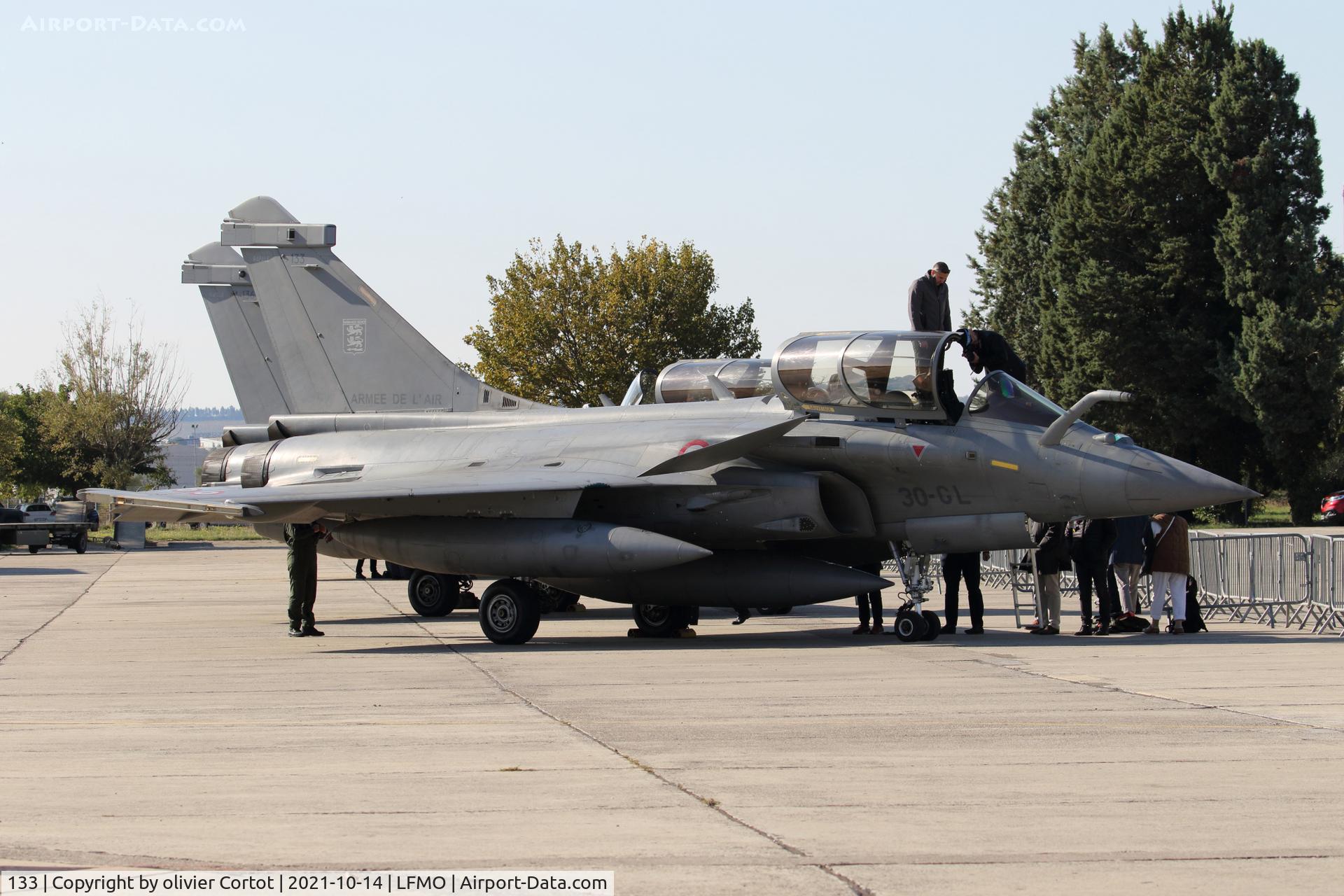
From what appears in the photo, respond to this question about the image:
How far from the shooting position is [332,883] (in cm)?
515

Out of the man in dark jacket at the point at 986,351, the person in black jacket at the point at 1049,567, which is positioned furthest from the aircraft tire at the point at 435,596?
the man in dark jacket at the point at 986,351

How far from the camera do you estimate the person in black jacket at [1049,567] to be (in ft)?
50.8

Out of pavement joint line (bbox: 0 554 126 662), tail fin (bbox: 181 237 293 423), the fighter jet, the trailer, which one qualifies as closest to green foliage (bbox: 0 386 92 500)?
the trailer

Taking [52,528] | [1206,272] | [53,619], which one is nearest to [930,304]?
[53,619]

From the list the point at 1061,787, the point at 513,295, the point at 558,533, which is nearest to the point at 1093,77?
the point at 513,295

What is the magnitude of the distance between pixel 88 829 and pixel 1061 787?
4.33 metres

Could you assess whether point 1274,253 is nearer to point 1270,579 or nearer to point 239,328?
point 1270,579

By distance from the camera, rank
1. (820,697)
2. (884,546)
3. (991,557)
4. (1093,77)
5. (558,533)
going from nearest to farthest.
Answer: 1. (820,697)
2. (558,533)
3. (884,546)
4. (991,557)
5. (1093,77)

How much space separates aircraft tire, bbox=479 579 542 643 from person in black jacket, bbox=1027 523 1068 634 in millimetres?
5233

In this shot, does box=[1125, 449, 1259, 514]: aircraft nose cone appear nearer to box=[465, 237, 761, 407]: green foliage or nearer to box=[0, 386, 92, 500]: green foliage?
box=[465, 237, 761, 407]: green foliage

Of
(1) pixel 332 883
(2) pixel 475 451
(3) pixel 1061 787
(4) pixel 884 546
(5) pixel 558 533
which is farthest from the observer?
(2) pixel 475 451

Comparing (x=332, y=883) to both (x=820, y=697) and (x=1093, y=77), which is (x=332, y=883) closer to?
(x=820, y=697)

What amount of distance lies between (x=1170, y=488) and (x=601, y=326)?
4489 centimetres

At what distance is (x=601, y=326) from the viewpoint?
5778 cm
